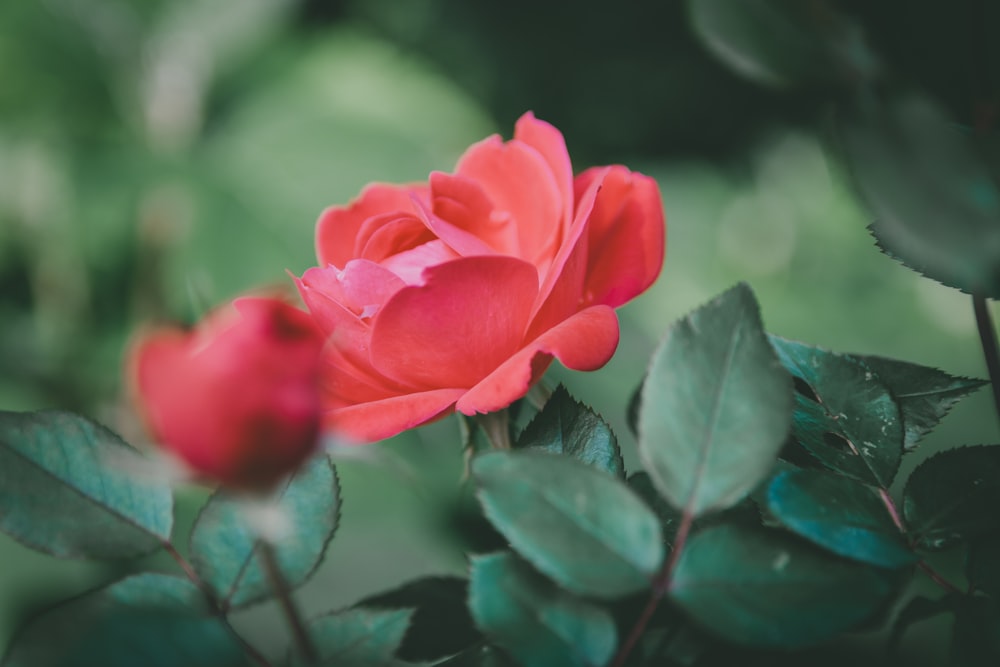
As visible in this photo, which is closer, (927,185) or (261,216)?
(927,185)

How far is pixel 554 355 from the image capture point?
0.23m

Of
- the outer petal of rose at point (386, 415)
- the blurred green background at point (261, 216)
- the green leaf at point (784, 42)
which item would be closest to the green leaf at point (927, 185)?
the green leaf at point (784, 42)

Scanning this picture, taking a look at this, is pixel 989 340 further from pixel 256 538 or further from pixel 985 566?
pixel 256 538

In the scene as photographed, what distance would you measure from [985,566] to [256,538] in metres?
0.18

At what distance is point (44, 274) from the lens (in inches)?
43.3

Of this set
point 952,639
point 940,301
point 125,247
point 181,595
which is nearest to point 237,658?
point 181,595

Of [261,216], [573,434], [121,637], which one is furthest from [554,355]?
[261,216]

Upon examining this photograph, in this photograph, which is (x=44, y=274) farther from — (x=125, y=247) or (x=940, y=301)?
(x=940, y=301)

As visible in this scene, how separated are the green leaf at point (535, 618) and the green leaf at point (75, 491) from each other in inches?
3.5

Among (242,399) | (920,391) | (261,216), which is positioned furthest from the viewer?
(261,216)

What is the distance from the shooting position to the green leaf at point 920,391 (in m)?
0.24

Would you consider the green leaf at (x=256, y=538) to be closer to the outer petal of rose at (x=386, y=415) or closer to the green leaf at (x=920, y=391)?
the outer petal of rose at (x=386, y=415)

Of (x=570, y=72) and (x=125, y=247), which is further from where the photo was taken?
(x=570, y=72)

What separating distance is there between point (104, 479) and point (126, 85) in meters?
1.23
